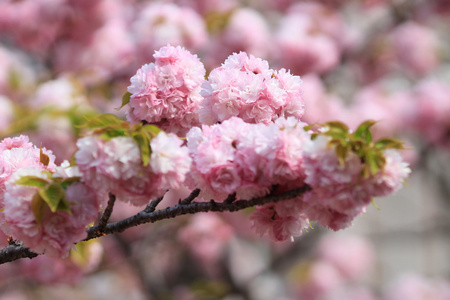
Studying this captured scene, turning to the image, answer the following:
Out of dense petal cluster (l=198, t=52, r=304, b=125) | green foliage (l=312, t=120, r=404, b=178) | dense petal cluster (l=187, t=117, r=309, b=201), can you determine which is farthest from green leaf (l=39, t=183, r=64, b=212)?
green foliage (l=312, t=120, r=404, b=178)

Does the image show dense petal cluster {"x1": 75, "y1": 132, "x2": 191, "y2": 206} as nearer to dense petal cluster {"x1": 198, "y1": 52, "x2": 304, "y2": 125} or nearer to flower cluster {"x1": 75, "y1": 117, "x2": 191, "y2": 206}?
flower cluster {"x1": 75, "y1": 117, "x2": 191, "y2": 206}

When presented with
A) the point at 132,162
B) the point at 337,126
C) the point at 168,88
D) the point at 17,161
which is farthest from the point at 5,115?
the point at 337,126

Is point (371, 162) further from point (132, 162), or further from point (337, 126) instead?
point (132, 162)

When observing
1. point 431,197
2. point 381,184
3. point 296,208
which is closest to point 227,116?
point 296,208

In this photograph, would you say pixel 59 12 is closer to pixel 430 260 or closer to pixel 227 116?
pixel 227 116

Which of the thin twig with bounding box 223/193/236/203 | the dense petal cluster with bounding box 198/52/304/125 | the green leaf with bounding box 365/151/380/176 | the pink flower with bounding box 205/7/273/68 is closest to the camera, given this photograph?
the green leaf with bounding box 365/151/380/176

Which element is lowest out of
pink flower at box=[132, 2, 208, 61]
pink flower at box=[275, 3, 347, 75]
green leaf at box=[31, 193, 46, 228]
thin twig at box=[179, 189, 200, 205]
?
green leaf at box=[31, 193, 46, 228]
